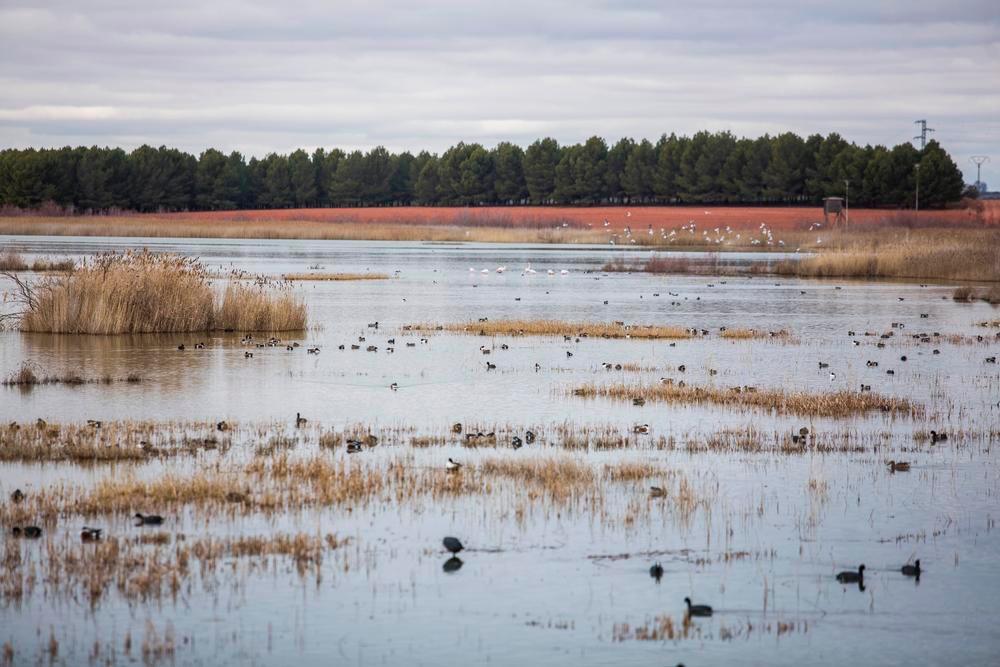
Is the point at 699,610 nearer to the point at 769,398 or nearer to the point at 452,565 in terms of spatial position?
the point at 452,565

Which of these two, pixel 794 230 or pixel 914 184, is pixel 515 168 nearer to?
pixel 914 184

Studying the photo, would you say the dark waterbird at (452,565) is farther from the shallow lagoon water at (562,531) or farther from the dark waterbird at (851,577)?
the dark waterbird at (851,577)

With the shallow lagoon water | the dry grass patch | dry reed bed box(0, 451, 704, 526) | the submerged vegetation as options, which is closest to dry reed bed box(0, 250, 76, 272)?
the submerged vegetation

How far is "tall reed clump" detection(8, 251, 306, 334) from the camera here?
102 feet

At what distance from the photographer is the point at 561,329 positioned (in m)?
34.4

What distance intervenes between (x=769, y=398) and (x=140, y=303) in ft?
55.1

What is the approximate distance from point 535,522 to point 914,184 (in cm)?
13745

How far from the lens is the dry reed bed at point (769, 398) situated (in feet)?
68.0

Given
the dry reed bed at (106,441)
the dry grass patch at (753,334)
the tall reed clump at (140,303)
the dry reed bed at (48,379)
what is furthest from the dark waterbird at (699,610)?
the tall reed clump at (140,303)

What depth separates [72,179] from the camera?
172 metres

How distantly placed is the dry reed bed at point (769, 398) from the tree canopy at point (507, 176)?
125 m

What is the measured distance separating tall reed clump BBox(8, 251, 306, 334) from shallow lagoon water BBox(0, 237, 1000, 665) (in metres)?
2.65

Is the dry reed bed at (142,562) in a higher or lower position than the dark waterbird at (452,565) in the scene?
higher

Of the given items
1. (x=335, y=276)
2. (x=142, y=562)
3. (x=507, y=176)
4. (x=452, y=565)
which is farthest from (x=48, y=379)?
(x=507, y=176)
